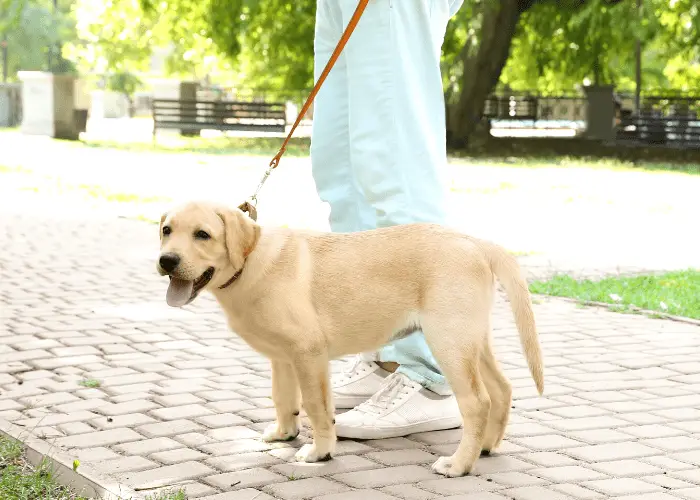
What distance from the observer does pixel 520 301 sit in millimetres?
3842

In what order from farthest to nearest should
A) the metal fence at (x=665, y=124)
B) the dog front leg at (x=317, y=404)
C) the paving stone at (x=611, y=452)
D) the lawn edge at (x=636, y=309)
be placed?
the metal fence at (x=665, y=124) < the lawn edge at (x=636, y=309) < the paving stone at (x=611, y=452) < the dog front leg at (x=317, y=404)

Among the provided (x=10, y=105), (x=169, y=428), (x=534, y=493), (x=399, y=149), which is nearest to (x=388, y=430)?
(x=534, y=493)

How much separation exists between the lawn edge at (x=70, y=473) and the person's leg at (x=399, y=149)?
96 centimetres

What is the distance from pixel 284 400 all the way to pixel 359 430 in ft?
1.03

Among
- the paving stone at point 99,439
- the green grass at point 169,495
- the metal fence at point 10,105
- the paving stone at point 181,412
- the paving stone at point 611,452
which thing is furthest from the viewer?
the metal fence at point 10,105

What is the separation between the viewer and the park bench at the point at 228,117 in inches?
1137

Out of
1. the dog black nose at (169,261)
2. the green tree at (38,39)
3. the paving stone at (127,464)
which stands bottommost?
the paving stone at (127,464)

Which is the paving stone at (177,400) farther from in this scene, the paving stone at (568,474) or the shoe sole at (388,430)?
the paving stone at (568,474)

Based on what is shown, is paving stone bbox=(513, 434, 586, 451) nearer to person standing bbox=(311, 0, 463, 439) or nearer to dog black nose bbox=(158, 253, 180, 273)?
person standing bbox=(311, 0, 463, 439)

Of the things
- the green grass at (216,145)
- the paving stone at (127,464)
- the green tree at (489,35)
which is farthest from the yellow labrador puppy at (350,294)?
the green tree at (489,35)

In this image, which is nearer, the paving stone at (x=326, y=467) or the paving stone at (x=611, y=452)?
the paving stone at (x=326, y=467)

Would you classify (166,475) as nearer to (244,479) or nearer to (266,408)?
(244,479)

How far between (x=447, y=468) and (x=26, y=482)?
1.43m

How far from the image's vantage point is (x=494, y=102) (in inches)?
1177
